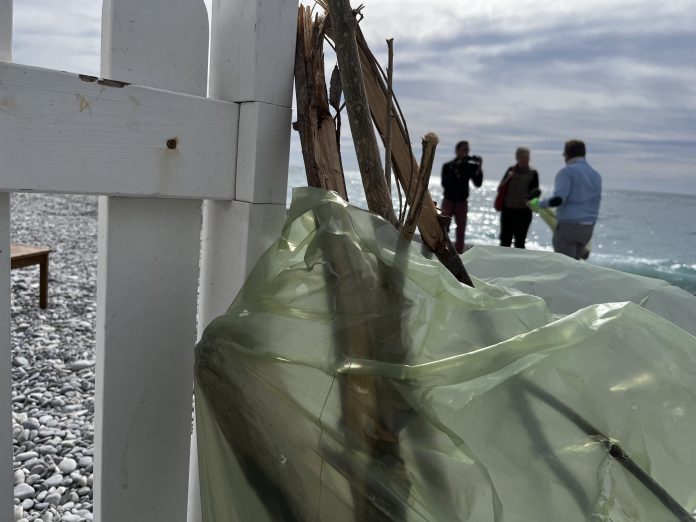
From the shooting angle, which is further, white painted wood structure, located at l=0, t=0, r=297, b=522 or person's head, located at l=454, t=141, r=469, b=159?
person's head, located at l=454, t=141, r=469, b=159

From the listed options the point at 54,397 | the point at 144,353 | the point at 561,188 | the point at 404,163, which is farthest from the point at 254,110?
the point at 561,188

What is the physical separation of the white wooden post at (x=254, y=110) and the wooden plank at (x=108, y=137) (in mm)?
45

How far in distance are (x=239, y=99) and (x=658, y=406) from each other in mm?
856

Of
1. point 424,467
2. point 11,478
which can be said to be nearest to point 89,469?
point 11,478

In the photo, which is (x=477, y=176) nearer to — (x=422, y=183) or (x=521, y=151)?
(x=521, y=151)

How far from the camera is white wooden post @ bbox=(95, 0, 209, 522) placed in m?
0.97

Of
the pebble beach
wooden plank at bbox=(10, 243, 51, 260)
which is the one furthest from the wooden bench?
the pebble beach

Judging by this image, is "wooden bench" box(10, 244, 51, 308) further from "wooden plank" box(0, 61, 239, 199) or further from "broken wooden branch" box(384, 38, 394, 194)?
"broken wooden branch" box(384, 38, 394, 194)

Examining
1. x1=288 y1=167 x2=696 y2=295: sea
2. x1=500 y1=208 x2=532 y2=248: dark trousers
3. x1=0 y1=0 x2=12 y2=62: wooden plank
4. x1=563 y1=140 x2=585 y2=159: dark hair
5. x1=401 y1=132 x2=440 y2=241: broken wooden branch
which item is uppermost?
x1=563 y1=140 x2=585 y2=159: dark hair

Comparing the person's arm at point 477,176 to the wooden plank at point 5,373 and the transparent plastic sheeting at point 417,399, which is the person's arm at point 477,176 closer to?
the transparent plastic sheeting at point 417,399

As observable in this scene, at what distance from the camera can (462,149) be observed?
8.23 m

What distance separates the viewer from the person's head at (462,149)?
26.8 ft

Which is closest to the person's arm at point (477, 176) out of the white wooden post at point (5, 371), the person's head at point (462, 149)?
the person's head at point (462, 149)

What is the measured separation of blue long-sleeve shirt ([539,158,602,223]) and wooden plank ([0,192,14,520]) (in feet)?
18.3
